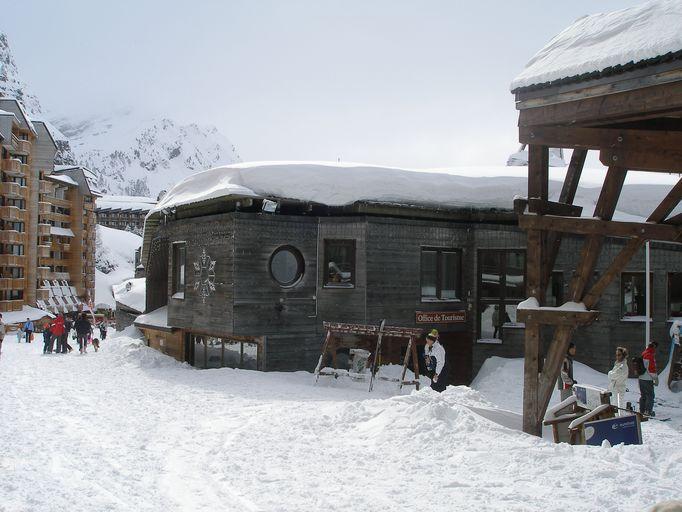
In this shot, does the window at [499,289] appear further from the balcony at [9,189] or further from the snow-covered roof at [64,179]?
the snow-covered roof at [64,179]

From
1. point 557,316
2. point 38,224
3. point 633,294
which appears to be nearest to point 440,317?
point 633,294

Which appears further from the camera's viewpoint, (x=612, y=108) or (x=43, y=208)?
(x=43, y=208)

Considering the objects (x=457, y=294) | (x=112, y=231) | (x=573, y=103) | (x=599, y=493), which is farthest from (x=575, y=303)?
(x=112, y=231)

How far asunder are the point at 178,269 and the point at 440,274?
28.9 feet

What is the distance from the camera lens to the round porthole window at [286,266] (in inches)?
705

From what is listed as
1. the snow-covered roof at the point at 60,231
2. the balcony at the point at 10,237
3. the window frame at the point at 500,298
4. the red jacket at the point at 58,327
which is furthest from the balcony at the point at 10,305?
the window frame at the point at 500,298

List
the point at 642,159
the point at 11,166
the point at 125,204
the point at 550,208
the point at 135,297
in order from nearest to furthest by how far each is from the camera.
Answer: the point at 642,159 → the point at 550,208 → the point at 135,297 → the point at 11,166 → the point at 125,204

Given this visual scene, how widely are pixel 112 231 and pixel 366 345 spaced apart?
4766 inches

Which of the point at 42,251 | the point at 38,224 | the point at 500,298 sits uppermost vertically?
the point at 38,224

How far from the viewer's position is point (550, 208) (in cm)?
973

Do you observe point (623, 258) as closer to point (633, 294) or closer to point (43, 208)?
point (633, 294)

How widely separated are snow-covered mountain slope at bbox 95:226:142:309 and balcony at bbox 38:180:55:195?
28.1 metres

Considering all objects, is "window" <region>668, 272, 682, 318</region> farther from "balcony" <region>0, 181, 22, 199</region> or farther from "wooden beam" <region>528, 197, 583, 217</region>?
"balcony" <region>0, 181, 22, 199</region>

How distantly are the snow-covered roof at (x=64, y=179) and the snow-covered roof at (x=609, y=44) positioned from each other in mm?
73300
